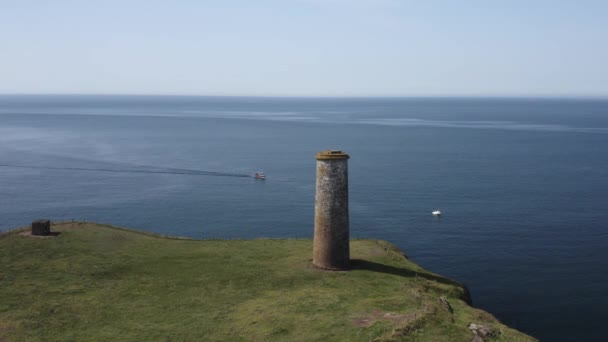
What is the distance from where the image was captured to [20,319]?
31.1 metres

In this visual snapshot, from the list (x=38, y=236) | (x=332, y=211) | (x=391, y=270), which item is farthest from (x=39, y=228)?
(x=391, y=270)

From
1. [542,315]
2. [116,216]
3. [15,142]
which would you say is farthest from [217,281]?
[15,142]

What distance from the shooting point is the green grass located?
29750 millimetres

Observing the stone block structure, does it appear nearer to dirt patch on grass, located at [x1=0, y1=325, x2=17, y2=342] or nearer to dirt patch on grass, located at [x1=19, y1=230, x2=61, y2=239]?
dirt patch on grass, located at [x1=19, y1=230, x2=61, y2=239]

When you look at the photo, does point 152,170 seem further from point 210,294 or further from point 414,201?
point 210,294

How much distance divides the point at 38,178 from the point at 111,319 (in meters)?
91.8

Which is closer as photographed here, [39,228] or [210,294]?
[210,294]

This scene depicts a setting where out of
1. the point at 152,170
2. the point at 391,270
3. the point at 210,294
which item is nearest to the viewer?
the point at 210,294

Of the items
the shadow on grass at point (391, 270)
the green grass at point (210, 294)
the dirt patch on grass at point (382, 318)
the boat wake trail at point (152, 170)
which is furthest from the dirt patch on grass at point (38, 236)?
the boat wake trail at point (152, 170)

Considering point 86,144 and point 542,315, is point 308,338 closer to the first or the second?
point 542,315

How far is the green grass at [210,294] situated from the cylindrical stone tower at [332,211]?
1.57 meters

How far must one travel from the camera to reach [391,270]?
4181cm

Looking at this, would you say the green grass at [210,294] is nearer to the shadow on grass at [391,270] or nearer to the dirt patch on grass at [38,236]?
the shadow on grass at [391,270]

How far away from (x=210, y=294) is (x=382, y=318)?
37.1ft
